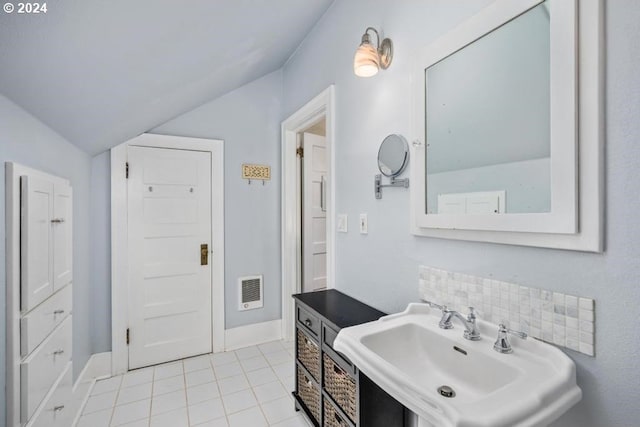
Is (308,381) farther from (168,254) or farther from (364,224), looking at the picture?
(168,254)

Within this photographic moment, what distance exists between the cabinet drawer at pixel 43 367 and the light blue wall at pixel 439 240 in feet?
5.17

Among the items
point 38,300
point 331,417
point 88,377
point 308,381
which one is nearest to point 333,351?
point 331,417

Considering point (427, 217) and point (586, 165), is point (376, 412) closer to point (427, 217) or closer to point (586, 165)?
point (427, 217)

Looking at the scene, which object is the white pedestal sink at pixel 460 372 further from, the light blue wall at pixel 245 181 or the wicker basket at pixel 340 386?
the light blue wall at pixel 245 181

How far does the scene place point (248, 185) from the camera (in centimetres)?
291

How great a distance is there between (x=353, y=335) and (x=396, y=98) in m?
1.19

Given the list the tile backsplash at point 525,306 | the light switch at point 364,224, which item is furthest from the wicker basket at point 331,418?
the light switch at point 364,224

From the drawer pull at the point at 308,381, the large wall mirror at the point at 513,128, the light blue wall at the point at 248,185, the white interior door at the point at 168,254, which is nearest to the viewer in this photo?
the large wall mirror at the point at 513,128

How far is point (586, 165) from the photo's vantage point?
32.8 inches

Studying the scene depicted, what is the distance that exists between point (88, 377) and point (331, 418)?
6.43 feet

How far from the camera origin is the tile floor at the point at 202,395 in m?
1.85

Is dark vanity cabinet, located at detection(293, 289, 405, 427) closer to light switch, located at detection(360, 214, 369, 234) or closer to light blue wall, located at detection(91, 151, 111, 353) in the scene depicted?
light switch, located at detection(360, 214, 369, 234)

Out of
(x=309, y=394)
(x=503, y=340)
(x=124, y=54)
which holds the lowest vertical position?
(x=309, y=394)

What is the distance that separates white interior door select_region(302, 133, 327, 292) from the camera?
3.04 metres
